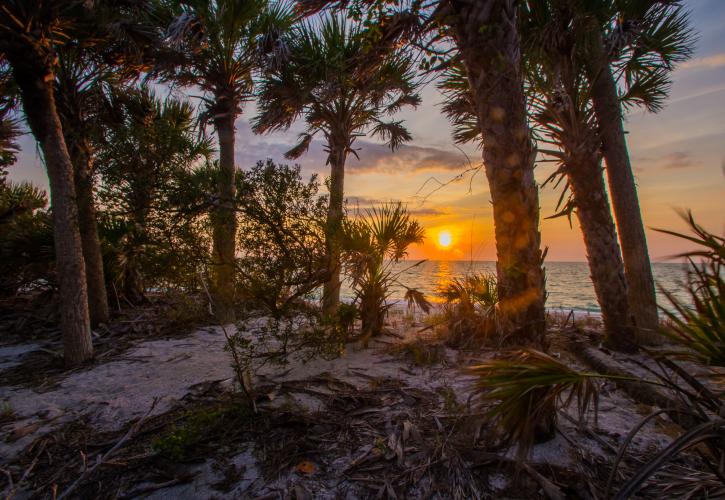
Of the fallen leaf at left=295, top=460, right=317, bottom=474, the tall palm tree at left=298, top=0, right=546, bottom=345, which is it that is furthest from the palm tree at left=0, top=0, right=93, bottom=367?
the tall palm tree at left=298, top=0, right=546, bottom=345

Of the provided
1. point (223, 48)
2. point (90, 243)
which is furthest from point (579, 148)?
point (90, 243)

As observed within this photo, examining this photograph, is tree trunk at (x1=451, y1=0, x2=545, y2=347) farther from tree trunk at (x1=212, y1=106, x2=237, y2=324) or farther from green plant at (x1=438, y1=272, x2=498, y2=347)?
tree trunk at (x1=212, y1=106, x2=237, y2=324)

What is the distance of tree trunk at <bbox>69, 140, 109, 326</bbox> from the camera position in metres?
6.07

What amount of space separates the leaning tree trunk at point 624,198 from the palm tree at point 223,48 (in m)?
6.20

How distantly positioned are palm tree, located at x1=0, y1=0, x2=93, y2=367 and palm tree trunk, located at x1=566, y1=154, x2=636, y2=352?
776 centimetres

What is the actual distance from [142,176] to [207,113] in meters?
4.15

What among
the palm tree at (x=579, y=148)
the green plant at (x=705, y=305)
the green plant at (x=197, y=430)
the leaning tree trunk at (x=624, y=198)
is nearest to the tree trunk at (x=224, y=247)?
the green plant at (x=197, y=430)

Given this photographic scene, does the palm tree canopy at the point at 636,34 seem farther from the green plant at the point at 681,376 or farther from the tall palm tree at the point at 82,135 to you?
the tall palm tree at the point at 82,135

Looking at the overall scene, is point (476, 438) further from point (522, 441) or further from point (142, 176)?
point (142, 176)

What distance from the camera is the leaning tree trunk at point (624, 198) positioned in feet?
17.4

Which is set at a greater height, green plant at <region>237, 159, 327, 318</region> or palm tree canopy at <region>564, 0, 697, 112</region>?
palm tree canopy at <region>564, 0, 697, 112</region>

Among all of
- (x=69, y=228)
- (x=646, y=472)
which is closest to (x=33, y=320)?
(x=69, y=228)

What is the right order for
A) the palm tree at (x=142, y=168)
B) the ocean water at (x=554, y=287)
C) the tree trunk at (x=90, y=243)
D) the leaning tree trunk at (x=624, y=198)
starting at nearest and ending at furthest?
1. the palm tree at (x=142, y=168)
2. the leaning tree trunk at (x=624, y=198)
3. the ocean water at (x=554, y=287)
4. the tree trunk at (x=90, y=243)

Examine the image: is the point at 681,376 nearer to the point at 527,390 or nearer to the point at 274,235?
the point at 527,390
